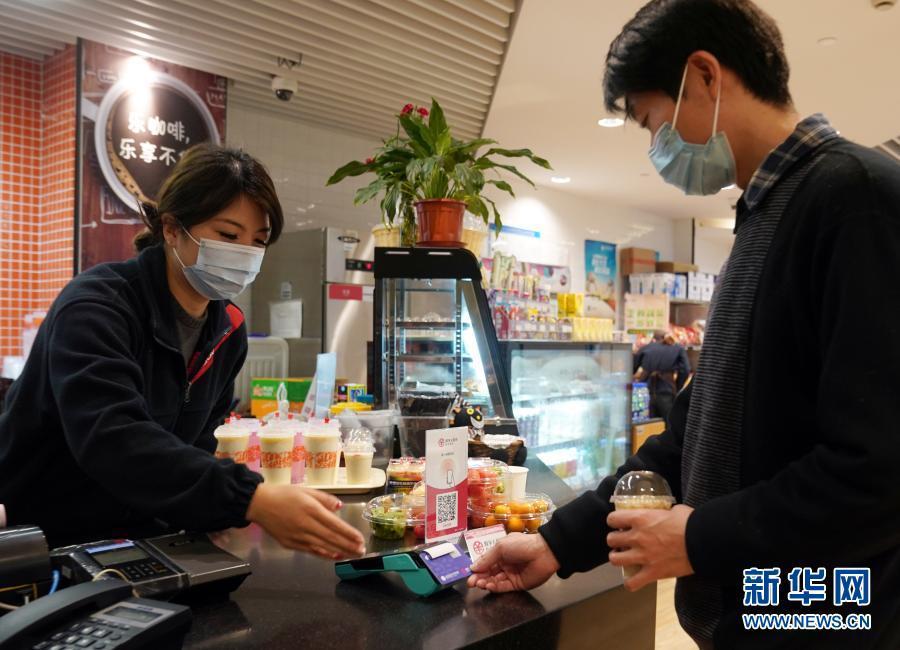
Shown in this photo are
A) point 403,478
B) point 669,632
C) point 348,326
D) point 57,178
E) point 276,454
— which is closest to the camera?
point 403,478

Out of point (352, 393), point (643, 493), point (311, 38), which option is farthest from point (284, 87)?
point (643, 493)

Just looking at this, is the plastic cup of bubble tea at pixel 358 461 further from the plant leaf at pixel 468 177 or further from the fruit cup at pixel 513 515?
the plant leaf at pixel 468 177

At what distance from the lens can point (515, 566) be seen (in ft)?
4.31

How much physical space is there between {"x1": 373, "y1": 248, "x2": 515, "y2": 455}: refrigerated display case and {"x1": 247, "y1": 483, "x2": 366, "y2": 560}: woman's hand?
1.17 metres

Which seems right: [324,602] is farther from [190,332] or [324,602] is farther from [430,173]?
[430,173]

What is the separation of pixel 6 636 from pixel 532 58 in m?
4.91

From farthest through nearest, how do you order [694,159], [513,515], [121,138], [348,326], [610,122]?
[610,122], [348,326], [121,138], [513,515], [694,159]

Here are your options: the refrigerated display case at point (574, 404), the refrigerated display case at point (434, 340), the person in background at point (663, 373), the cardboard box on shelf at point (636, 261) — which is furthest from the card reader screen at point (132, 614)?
the cardboard box on shelf at point (636, 261)

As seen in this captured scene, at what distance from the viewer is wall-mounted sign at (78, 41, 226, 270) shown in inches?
191

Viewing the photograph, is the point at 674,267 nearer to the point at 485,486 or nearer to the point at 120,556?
the point at 485,486

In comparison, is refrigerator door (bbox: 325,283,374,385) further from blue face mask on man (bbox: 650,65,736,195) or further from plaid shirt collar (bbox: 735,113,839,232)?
plaid shirt collar (bbox: 735,113,839,232)

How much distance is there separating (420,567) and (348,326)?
15.8 feet

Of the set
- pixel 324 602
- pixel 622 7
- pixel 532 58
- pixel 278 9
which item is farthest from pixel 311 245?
pixel 324 602

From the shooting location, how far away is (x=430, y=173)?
2.74m
